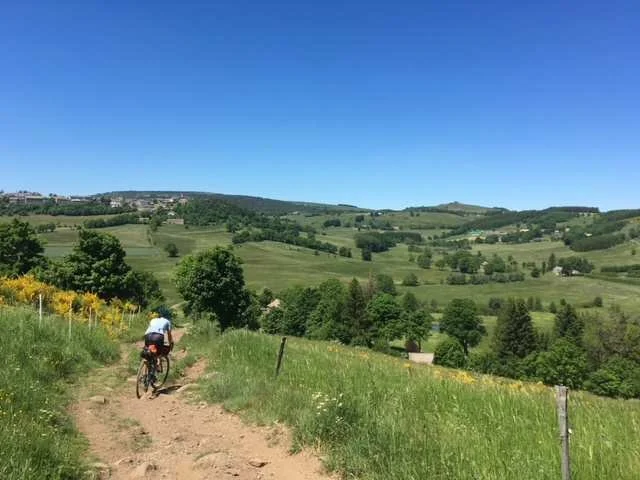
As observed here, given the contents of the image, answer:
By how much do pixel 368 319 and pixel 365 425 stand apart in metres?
74.7

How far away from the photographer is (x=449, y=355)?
68.6 metres

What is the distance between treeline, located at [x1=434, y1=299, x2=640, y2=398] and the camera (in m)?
58.4

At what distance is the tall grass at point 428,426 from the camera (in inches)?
201

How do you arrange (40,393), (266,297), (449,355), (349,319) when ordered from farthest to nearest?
1. (266,297)
2. (349,319)
3. (449,355)
4. (40,393)

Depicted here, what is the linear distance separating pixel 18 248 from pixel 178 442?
51608 mm

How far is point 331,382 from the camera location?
9.05m

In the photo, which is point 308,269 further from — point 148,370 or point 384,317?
point 148,370

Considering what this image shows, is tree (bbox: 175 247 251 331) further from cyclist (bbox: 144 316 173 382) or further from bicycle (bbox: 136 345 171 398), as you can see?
bicycle (bbox: 136 345 171 398)

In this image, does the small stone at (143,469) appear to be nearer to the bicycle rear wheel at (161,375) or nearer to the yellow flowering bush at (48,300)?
the bicycle rear wheel at (161,375)

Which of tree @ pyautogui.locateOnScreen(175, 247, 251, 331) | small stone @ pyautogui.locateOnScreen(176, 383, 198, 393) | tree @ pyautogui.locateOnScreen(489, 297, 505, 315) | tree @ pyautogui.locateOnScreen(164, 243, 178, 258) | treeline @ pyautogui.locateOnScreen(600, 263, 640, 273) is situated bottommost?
tree @ pyautogui.locateOnScreen(489, 297, 505, 315)

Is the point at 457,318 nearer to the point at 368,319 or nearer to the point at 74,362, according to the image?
the point at 368,319

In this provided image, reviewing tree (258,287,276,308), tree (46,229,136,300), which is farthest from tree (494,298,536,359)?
tree (46,229,136,300)

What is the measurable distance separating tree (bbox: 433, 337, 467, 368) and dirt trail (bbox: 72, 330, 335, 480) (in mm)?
61386

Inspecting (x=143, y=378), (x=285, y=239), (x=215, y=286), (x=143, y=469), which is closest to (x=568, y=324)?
(x=215, y=286)
